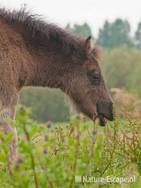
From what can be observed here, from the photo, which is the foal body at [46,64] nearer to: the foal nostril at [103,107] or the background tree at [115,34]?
the foal nostril at [103,107]

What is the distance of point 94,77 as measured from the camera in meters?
9.84

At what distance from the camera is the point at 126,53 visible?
232 feet

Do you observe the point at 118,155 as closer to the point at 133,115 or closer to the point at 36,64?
the point at 133,115

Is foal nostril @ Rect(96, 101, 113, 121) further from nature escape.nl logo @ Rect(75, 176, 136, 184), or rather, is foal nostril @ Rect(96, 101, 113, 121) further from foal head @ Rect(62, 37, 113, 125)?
nature escape.nl logo @ Rect(75, 176, 136, 184)

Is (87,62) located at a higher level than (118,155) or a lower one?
higher

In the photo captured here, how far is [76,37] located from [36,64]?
0.98m

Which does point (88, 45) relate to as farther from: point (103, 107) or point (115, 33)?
point (115, 33)

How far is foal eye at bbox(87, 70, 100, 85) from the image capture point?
32.1 ft

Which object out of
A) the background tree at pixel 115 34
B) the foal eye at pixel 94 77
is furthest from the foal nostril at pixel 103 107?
the background tree at pixel 115 34

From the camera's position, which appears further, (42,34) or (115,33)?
(115,33)

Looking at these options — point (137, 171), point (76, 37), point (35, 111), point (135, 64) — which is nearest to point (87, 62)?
point (76, 37)

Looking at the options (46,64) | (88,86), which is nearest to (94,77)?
(88,86)

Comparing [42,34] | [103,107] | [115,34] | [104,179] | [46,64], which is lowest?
[104,179]

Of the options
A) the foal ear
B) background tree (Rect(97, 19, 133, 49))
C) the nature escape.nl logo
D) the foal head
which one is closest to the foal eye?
the foal head
